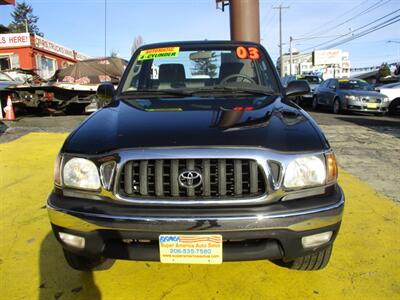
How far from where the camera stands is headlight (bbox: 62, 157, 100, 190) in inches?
86.4

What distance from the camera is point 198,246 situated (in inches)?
81.7

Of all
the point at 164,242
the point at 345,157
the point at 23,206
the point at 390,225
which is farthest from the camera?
the point at 345,157

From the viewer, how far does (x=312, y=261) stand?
2.57 metres

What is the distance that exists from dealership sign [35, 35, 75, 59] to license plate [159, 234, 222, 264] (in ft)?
77.5

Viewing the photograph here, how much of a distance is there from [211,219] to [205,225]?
0.15 ft

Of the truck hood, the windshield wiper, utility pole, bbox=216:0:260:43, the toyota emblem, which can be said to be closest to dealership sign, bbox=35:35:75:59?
utility pole, bbox=216:0:260:43

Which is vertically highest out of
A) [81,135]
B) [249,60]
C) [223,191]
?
[249,60]

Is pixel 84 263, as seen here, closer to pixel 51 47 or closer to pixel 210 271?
pixel 210 271

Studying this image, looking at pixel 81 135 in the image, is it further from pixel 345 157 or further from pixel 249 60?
pixel 345 157

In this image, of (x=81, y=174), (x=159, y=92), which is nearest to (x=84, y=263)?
(x=81, y=174)

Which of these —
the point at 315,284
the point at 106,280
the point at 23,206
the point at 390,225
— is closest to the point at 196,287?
the point at 106,280

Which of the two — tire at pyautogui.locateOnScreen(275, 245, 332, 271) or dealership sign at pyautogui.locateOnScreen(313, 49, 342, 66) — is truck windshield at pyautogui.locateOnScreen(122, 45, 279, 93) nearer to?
tire at pyautogui.locateOnScreen(275, 245, 332, 271)

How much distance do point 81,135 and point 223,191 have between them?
101 centimetres

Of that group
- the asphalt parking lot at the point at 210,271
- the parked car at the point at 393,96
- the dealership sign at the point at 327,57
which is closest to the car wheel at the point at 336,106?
the parked car at the point at 393,96
